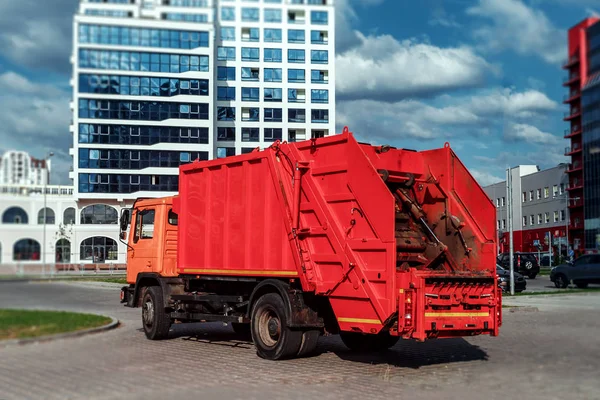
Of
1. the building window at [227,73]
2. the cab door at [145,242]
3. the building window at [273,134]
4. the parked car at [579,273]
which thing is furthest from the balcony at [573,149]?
the parked car at [579,273]

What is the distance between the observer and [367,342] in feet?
42.0

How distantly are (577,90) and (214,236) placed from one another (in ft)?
26.2

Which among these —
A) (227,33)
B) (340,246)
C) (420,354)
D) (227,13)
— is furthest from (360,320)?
(227,13)

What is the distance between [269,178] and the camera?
466 inches

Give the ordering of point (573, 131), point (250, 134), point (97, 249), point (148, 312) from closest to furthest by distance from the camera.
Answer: point (97, 249)
point (573, 131)
point (148, 312)
point (250, 134)

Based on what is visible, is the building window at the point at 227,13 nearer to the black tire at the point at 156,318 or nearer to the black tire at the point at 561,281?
the black tire at the point at 156,318

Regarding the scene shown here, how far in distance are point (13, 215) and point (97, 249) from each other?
108 cm

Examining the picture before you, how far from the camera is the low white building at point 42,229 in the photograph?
5.19m

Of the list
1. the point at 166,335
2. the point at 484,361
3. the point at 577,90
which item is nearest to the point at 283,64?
the point at 577,90

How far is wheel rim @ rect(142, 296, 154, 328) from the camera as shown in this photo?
1433cm

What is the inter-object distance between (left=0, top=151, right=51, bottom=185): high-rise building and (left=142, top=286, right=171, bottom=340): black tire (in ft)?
29.7

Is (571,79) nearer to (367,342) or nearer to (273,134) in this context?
(367,342)

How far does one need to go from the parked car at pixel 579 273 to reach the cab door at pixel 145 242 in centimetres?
2503

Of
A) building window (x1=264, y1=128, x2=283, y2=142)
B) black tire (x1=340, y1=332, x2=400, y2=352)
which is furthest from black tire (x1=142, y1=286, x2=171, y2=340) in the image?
building window (x1=264, y1=128, x2=283, y2=142)
